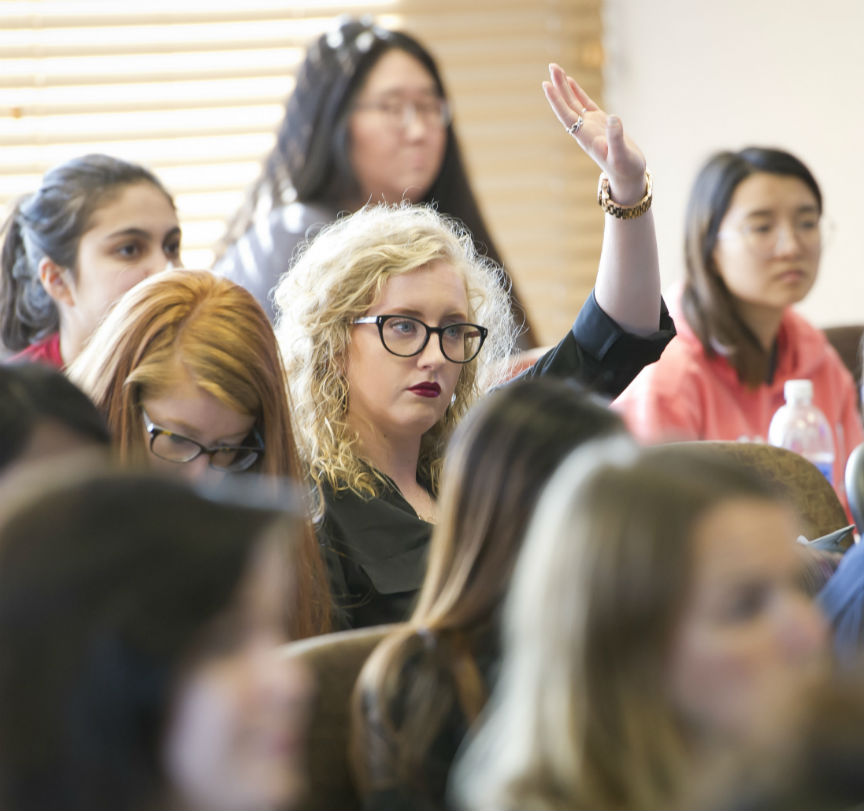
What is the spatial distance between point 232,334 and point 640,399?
1321mm

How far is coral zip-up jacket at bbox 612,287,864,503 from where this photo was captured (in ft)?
8.59

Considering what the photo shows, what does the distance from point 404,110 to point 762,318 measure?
0.92 metres

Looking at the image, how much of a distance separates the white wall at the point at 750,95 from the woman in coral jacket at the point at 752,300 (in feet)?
2.31

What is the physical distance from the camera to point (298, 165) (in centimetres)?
269

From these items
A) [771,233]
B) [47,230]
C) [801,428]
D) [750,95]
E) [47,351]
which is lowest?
[801,428]

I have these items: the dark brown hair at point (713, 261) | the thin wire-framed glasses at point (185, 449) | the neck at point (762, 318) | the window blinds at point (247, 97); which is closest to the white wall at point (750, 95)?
the window blinds at point (247, 97)

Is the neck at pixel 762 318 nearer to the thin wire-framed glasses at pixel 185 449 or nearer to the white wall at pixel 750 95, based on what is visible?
the white wall at pixel 750 95

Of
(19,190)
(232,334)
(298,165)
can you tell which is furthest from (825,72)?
(232,334)

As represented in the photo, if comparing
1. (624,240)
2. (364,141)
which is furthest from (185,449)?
(364,141)

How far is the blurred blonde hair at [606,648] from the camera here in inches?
30.8

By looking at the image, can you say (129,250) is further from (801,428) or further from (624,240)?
(801,428)

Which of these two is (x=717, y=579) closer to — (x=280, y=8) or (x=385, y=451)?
(x=385, y=451)

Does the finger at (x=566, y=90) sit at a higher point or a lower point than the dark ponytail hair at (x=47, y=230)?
higher

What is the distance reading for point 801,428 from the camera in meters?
2.52
